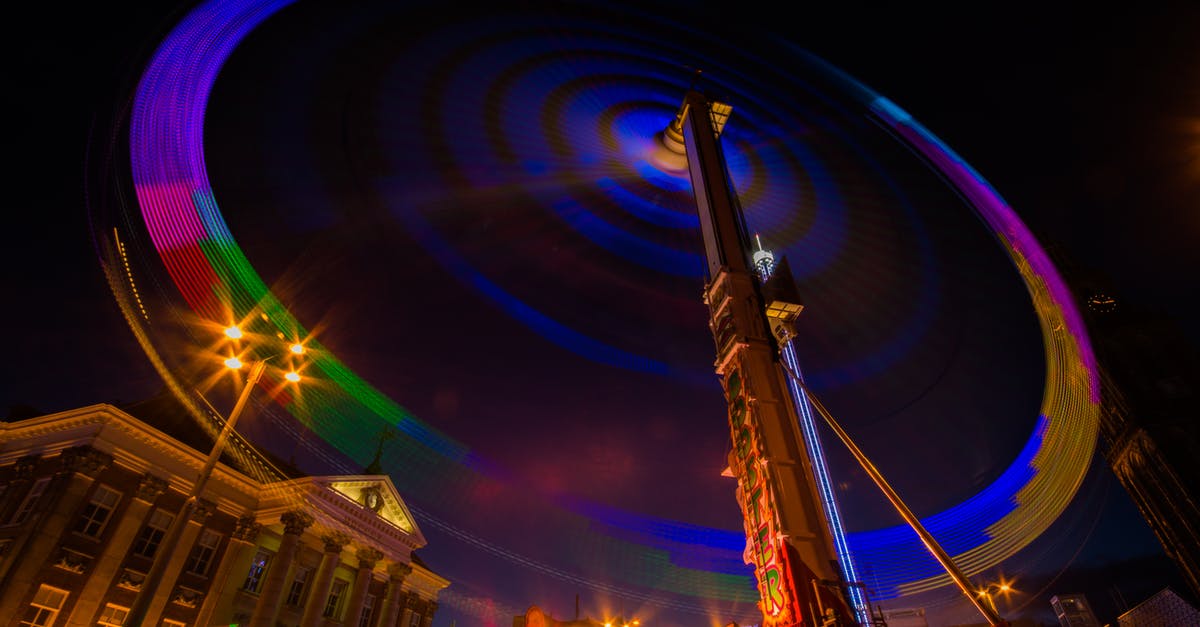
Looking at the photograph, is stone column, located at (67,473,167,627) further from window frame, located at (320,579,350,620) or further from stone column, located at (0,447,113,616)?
window frame, located at (320,579,350,620)

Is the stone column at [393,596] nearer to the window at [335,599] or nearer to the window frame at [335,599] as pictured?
the window frame at [335,599]

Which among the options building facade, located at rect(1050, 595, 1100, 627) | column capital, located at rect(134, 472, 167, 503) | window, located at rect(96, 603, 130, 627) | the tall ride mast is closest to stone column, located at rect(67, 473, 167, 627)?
column capital, located at rect(134, 472, 167, 503)

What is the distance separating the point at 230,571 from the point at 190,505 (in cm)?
2710

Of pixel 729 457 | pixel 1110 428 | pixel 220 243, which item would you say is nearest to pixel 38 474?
pixel 220 243

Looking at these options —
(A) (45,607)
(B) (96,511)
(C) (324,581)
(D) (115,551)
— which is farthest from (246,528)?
(A) (45,607)

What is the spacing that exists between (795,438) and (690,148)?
12218 mm

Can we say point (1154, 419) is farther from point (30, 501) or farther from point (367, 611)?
point (30, 501)

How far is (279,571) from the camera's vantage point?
33.6m

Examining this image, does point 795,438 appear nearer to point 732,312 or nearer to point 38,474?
point 732,312

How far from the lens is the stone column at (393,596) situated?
4194 centimetres

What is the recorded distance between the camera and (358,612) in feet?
127

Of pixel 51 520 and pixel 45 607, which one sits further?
pixel 51 520

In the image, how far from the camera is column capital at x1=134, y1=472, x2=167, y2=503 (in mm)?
29641

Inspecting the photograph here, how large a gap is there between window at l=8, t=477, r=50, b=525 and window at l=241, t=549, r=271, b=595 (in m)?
11.5
